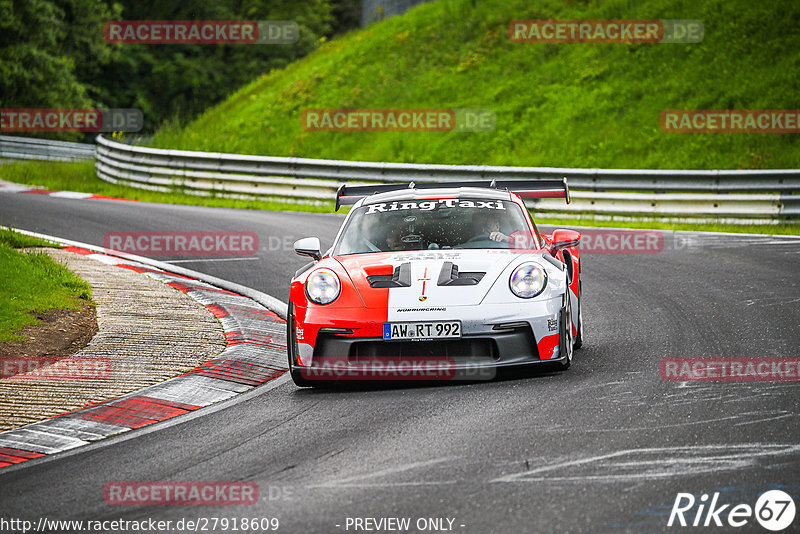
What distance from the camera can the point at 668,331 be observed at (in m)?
8.77

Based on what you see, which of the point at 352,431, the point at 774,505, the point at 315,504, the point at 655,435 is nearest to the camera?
the point at 774,505

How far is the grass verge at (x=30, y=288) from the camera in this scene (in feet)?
30.1

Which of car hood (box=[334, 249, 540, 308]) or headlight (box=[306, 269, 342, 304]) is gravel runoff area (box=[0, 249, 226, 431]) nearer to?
headlight (box=[306, 269, 342, 304])

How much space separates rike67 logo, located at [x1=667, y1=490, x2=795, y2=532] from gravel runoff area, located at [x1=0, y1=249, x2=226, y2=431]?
13.0 ft

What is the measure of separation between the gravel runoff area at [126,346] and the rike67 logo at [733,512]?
398cm

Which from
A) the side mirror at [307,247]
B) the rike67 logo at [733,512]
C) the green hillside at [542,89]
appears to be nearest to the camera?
the rike67 logo at [733,512]

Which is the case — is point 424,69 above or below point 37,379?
above

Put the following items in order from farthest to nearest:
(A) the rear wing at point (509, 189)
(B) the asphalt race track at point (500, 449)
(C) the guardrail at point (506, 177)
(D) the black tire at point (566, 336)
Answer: (C) the guardrail at point (506, 177) < (A) the rear wing at point (509, 189) < (D) the black tire at point (566, 336) < (B) the asphalt race track at point (500, 449)

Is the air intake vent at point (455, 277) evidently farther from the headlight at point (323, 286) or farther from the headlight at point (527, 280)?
the headlight at point (323, 286)

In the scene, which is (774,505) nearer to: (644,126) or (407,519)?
(407,519)

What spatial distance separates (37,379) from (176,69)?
4380 cm

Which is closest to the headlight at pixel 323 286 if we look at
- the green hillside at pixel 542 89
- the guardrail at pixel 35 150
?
the green hillside at pixel 542 89

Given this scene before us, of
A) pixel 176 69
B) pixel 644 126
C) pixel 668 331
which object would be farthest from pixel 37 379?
pixel 176 69

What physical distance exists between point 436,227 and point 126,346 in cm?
265
